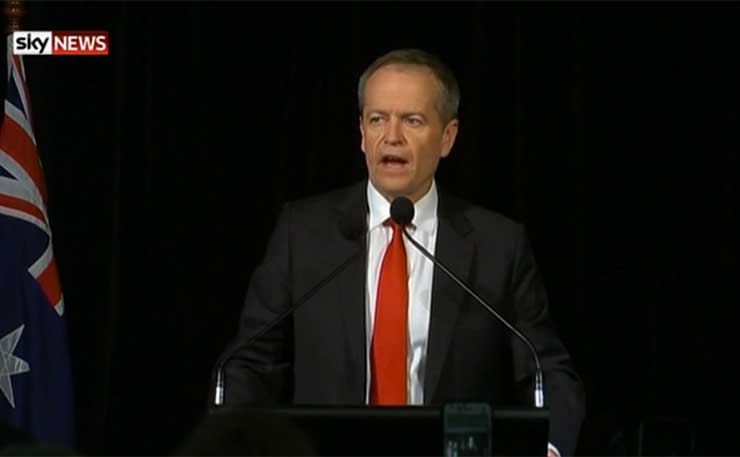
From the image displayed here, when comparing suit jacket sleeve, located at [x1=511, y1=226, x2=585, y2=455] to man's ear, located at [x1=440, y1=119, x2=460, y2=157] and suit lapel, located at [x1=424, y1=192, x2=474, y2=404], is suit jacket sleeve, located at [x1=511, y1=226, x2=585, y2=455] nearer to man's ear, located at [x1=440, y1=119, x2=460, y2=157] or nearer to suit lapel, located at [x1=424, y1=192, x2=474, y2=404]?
suit lapel, located at [x1=424, y1=192, x2=474, y2=404]

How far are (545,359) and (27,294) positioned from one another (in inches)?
61.8

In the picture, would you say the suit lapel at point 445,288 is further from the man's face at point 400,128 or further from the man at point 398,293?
the man's face at point 400,128

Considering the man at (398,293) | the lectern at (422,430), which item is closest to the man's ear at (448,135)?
the man at (398,293)

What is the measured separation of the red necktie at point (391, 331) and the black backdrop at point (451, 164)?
1.14 m

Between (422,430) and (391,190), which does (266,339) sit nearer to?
(391,190)

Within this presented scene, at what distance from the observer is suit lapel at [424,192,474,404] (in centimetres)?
381

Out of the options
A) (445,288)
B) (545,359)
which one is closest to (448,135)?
(445,288)

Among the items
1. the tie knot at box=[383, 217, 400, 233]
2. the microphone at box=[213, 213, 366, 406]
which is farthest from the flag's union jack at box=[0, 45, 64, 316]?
the tie knot at box=[383, 217, 400, 233]

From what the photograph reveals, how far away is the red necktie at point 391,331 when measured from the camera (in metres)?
3.80

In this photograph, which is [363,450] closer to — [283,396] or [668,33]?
[283,396]

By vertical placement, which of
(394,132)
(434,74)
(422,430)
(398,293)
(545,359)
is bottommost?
(422,430)

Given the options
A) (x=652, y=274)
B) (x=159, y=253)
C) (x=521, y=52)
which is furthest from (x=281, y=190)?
(x=652, y=274)

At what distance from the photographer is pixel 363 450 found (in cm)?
297

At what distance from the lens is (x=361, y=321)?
12.6ft
